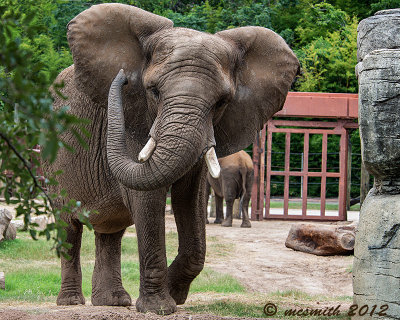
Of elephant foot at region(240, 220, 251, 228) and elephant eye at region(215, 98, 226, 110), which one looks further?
elephant foot at region(240, 220, 251, 228)

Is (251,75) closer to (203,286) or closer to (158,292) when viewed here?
(158,292)

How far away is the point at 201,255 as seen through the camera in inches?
241

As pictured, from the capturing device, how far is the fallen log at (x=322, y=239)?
36.2ft

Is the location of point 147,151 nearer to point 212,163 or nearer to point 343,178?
point 212,163

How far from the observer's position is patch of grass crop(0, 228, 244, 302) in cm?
821

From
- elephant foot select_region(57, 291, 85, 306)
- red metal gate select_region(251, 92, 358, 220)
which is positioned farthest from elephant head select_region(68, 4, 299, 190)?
red metal gate select_region(251, 92, 358, 220)

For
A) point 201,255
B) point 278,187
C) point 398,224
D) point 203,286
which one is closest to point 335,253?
point 203,286

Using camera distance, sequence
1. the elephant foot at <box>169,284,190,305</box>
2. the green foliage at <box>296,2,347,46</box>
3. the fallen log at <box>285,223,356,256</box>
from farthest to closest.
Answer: the green foliage at <box>296,2,347,46</box> → the fallen log at <box>285,223,356,256</box> → the elephant foot at <box>169,284,190,305</box>

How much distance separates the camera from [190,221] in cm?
607

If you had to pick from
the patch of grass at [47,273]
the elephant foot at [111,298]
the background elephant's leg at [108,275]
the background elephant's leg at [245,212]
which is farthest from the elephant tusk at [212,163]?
the background elephant's leg at [245,212]

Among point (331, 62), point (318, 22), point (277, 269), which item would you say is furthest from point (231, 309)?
point (318, 22)

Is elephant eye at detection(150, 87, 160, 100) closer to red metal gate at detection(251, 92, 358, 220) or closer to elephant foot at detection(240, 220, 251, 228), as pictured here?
elephant foot at detection(240, 220, 251, 228)

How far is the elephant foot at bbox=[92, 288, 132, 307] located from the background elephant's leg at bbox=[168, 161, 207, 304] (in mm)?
1182

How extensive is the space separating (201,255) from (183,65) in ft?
5.38
